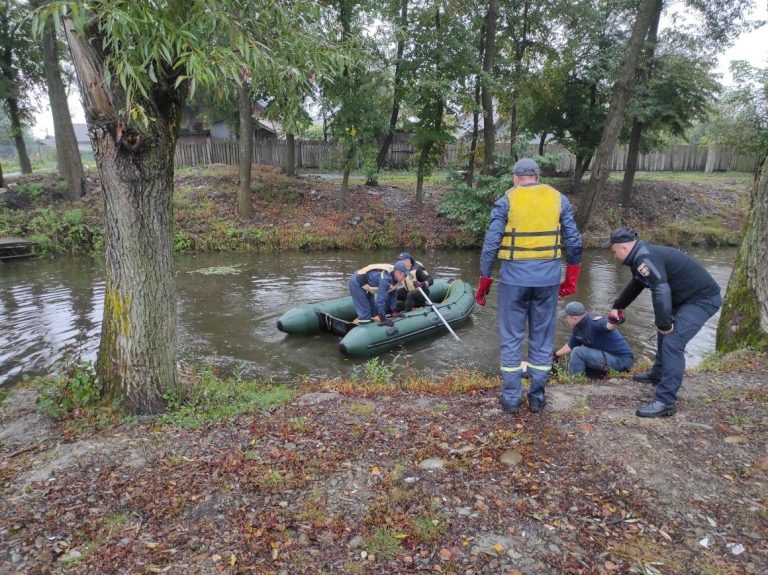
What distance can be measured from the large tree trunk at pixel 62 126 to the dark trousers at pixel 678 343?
661 inches

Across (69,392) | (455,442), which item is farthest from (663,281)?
(69,392)

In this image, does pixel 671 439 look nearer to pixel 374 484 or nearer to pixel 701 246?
pixel 374 484

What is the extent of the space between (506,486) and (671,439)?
140cm

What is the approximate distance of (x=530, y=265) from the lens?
383 cm

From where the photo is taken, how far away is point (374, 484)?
3.01 m

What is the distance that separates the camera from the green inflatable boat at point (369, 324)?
731 cm

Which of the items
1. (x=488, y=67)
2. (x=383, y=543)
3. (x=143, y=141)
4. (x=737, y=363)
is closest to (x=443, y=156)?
(x=488, y=67)

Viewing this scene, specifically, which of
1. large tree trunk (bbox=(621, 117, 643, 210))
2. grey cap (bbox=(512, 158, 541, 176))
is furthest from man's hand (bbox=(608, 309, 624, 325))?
large tree trunk (bbox=(621, 117, 643, 210))

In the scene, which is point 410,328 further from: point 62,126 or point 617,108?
point 62,126

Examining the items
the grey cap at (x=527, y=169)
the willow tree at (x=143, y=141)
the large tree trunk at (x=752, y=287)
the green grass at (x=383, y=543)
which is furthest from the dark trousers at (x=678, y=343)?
the willow tree at (x=143, y=141)

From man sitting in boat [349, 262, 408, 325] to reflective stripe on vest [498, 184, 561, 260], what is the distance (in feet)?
12.1

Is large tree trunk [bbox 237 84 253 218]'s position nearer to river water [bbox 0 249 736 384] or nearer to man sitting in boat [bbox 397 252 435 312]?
river water [bbox 0 249 736 384]

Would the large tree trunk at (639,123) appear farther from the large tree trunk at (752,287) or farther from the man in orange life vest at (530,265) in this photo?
the man in orange life vest at (530,265)

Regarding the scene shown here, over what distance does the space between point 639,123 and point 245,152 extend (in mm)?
13158
